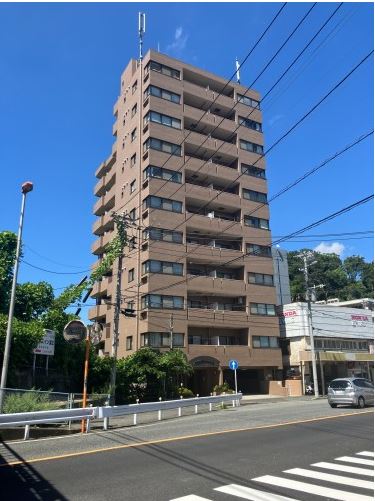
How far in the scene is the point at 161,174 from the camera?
43.2m

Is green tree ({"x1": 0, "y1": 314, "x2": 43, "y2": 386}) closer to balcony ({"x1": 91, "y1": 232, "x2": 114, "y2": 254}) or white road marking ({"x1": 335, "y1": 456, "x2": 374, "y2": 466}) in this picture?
white road marking ({"x1": 335, "y1": 456, "x2": 374, "y2": 466})

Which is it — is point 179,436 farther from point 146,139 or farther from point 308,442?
point 146,139

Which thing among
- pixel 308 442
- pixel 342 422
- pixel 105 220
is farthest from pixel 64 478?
pixel 105 220

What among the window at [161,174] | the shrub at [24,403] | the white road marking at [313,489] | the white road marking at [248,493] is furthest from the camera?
the window at [161,174]

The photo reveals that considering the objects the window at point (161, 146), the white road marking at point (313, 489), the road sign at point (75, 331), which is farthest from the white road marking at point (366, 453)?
the window at point (161, 146)

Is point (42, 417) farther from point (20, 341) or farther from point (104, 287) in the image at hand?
point (104, 287)

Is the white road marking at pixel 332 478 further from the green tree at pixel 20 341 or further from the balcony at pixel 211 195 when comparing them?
the balcony at pixel 211 195

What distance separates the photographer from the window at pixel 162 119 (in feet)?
147

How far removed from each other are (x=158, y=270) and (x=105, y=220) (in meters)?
13.5

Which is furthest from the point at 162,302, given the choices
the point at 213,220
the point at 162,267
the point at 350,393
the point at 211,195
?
the point at 350,393

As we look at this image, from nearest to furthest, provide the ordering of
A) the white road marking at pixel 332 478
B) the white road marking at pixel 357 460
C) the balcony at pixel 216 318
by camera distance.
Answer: the white road marking at pixel 332 478 → the white road marking at pixel 357 460 → the balcony at pixel 216 318

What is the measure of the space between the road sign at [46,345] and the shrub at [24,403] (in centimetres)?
769

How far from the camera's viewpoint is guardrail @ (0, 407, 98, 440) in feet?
43.4

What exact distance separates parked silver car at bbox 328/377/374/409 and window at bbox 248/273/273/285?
21238 mm
